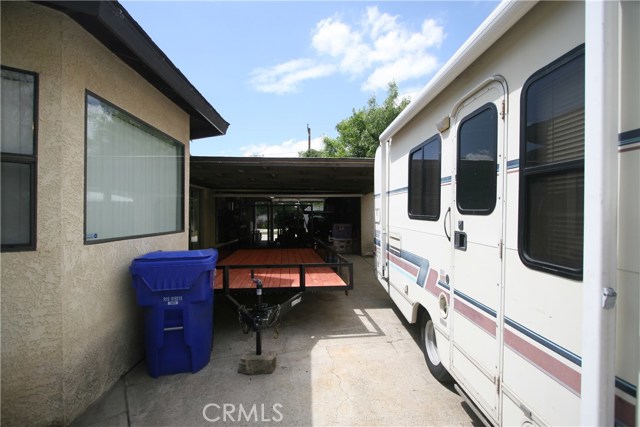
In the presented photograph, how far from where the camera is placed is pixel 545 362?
5.10ft

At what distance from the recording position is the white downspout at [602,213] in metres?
1.15

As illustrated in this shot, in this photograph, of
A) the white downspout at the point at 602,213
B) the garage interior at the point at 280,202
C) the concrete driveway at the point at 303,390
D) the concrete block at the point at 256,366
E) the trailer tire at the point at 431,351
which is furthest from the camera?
the garage interior at the point at 280,202

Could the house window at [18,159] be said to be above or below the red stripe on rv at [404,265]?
above

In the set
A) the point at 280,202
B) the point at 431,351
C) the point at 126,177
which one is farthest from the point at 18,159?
the point at 280,202

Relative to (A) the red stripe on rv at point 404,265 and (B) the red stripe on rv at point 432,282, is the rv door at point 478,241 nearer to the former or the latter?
(B) the red stripe on rv at point 432,282

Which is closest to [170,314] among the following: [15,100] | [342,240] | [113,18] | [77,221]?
[77,221]

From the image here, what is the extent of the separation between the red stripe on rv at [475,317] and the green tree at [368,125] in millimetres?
16085

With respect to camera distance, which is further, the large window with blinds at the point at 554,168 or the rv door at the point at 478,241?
the rv door at the point at 478,241

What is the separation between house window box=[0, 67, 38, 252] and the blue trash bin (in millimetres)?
898

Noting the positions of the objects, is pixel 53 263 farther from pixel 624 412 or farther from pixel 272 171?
pixel 272 171

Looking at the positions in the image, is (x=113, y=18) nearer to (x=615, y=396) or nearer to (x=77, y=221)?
(x=77, y=221)

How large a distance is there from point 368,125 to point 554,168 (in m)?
17.7

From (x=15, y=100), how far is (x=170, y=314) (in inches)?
84.6

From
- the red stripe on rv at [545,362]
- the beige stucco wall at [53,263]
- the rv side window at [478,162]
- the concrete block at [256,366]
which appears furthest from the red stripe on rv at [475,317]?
the beige stucco wall at [53,263]
